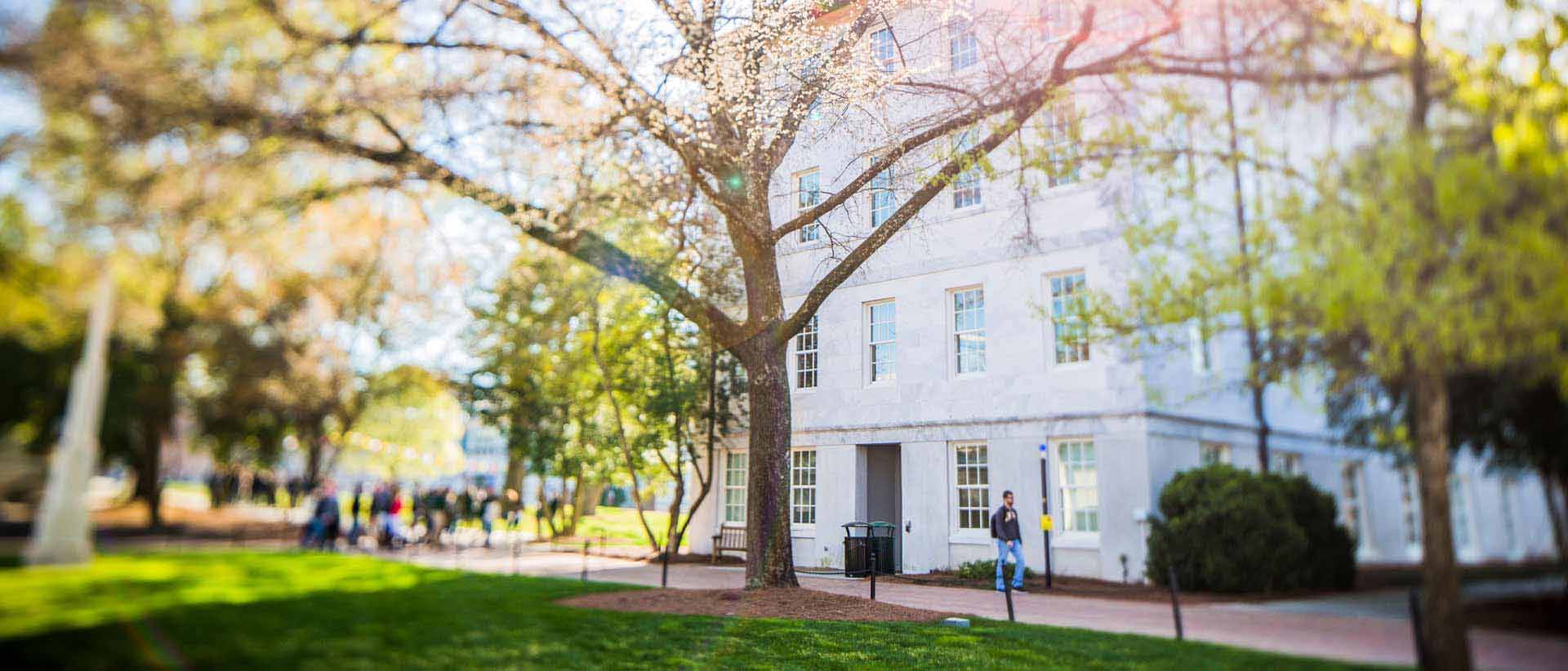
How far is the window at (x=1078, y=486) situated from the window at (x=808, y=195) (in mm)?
2844

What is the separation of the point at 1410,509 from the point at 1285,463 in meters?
0.59

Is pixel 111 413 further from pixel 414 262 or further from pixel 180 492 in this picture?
pixel 414 262

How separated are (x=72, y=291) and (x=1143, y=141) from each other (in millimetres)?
5078

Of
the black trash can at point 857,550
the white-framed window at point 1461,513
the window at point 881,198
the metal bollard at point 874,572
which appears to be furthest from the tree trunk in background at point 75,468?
the window at point 881,198

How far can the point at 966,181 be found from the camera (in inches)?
232

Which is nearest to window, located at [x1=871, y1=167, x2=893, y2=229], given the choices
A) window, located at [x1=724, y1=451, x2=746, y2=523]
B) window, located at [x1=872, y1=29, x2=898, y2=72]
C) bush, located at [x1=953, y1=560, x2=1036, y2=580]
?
window, located at [x1=872, y1=29, x2=898, y2=72]

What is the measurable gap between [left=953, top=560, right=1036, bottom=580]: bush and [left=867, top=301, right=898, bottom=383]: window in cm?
142

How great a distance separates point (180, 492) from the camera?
2.53m

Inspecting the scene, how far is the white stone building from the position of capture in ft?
16.6

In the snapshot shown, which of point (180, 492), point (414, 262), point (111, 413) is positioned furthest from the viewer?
point (414, 262)

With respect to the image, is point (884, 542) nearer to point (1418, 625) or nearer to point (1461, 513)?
point (1418, 625)

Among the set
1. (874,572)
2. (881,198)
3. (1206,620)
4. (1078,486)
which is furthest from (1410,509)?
(881,198)

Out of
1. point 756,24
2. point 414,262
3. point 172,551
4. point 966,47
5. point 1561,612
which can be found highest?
point 756,24

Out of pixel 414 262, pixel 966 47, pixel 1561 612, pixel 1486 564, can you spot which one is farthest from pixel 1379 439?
pixel 414 262
